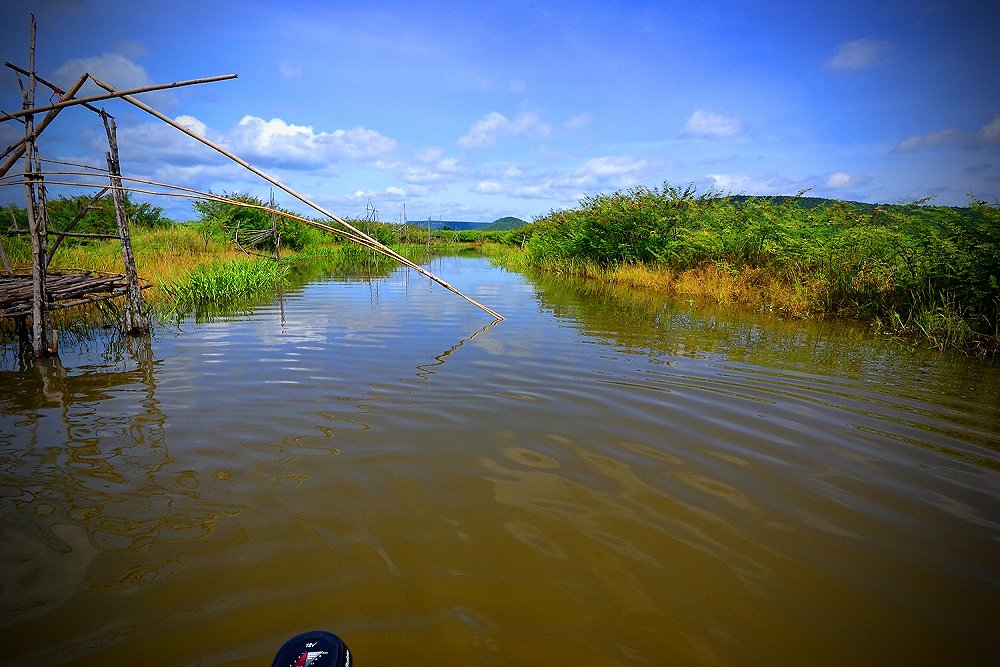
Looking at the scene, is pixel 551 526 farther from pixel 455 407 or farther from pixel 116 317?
pixel 116 317

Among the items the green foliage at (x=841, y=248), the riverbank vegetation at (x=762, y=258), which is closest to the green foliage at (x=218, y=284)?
the riverbank vegetation at (x=762, y=258)

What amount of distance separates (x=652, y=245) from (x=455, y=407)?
14824mm

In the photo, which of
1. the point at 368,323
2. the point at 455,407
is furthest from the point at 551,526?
the point at 368,323

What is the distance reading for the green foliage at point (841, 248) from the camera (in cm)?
777

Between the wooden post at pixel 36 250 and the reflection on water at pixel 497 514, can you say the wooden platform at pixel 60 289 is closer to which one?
the wooden post at pixel 36 250

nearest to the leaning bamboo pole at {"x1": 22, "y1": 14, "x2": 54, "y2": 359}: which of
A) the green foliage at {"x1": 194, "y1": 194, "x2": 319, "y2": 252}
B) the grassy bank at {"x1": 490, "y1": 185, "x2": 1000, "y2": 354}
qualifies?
the grassy bank at {"x1": 490, "y1": 185, "x2": 1000, "y2": 354}

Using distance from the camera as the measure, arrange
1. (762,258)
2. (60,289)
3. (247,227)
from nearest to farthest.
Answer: (60,289), (762,258), (247,227)

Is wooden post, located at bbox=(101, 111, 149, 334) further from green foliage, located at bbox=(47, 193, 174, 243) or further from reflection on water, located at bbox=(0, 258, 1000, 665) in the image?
green foliage, located at bbox=(47, 193, 174, 243)

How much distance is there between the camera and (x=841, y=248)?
422 inches

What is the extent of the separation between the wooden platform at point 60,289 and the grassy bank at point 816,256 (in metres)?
12.3

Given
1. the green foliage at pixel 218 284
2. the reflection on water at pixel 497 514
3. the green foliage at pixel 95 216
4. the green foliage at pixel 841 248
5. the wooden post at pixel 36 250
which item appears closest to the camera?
the reflection on water at pixel 497 514

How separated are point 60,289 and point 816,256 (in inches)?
550

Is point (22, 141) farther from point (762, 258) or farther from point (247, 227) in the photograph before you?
point (247, 227)

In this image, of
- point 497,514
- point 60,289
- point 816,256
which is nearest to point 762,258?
point 816,256
